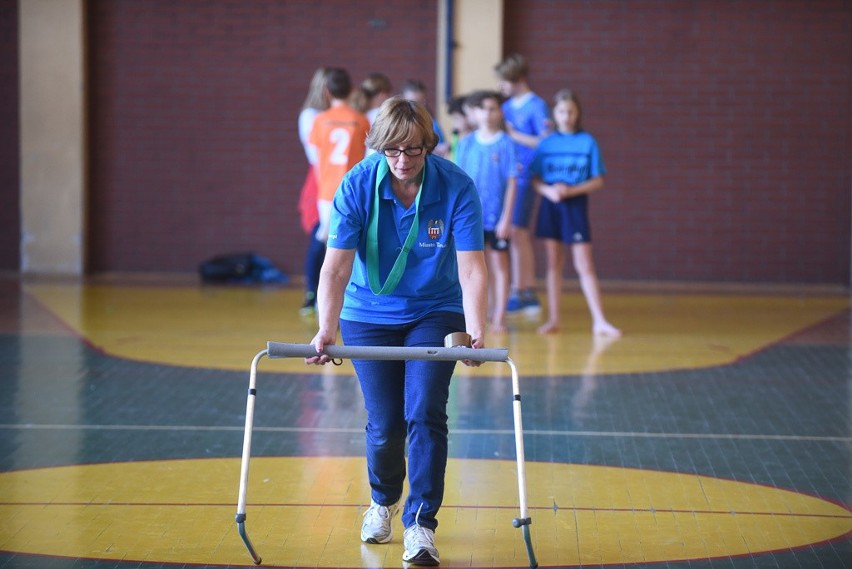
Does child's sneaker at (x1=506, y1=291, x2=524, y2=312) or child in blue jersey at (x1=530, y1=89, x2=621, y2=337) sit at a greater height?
child in blue jersey at (x1=530, y1=89, x2=621, y2=337)

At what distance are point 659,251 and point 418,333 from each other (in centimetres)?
998

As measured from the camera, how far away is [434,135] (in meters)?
4.19

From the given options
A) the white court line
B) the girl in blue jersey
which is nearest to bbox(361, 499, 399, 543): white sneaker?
the girl in blue jersey

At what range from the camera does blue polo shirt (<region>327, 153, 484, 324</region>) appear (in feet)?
13.9

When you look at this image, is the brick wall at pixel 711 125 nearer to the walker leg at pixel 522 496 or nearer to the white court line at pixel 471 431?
the white court line at pixel 471 431

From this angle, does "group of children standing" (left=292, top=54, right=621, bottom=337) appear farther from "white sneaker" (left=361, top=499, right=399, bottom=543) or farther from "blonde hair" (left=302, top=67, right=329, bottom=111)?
"white sneaker" (left=361, top=499, right=399, bottom=543)

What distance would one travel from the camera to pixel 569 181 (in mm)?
9578

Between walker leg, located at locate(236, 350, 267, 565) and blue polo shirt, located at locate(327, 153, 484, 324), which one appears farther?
blue polo shirt, located at locate(327, 153, 484, 324)

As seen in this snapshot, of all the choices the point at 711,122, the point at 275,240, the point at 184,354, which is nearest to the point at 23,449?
the point at 184,354

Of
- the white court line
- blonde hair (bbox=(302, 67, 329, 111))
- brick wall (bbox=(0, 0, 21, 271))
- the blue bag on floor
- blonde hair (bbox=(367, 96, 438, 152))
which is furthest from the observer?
brick wall (bbox=(0, 0, 21, 271))

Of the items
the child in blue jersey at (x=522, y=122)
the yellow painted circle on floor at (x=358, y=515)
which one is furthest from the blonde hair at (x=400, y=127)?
the child in blue jersey at (x=522, y=122)

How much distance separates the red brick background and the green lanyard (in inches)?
386

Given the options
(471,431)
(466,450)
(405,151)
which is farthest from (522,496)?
(471,431)

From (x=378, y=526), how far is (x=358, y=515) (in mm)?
387
